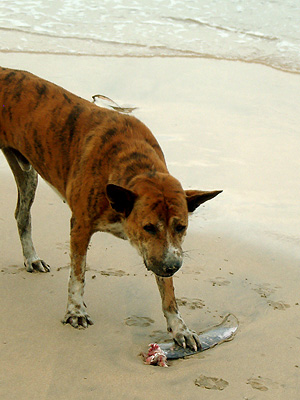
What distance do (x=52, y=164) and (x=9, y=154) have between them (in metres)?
0.76

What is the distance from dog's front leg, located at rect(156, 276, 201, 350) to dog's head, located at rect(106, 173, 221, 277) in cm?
58

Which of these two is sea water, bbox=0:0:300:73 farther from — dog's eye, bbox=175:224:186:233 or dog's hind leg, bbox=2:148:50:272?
dog's eye, bbox=175:224:186:233

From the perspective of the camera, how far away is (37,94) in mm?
5051

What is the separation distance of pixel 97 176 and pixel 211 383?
1.59 metres

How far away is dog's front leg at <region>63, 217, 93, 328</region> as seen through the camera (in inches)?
182

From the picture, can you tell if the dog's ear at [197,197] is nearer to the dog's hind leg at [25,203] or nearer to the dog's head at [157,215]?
the dog's head at [157,215]

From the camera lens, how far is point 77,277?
4715mm

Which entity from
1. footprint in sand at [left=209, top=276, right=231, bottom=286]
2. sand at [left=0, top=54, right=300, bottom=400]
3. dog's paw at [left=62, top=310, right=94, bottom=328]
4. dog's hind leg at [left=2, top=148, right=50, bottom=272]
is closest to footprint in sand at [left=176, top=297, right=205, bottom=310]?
sand at [left=0, top=54, right=300, bottom=400]

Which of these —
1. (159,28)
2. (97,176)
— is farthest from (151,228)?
(159,28)

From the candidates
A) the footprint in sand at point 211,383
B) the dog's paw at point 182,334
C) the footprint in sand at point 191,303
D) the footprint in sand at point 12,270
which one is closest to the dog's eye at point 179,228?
the dog's paw at point 182,334

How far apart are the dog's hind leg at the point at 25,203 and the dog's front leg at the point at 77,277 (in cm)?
82

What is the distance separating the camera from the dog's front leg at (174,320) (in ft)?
14.4

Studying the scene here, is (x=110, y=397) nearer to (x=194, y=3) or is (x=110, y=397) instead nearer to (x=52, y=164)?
(x=52, y=164)

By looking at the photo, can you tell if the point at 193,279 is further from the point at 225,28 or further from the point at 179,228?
the point at 225,28
